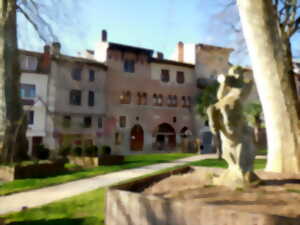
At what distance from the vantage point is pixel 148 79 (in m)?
31.2

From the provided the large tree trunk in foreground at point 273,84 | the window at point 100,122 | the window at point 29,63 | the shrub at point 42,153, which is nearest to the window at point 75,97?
the window at point 100,122

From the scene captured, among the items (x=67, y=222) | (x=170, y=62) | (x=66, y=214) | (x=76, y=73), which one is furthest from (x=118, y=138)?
(x=67, y=222)

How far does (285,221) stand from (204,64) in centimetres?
3244

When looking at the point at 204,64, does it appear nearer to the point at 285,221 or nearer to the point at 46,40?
the point at 46,40

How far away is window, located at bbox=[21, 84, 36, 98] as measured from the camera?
24.9m

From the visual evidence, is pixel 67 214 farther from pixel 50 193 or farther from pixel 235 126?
pixel 235 126

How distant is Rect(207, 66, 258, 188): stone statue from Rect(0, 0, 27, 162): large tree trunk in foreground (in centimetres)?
876

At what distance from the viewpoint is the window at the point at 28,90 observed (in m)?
24.9

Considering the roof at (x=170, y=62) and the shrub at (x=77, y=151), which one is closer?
the shrub at (x=77, y=151)

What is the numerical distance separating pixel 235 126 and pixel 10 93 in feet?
32.8

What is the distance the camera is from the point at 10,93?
1184 cm

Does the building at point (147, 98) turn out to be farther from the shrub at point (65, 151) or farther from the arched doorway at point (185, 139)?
the shrub at point (65, 151)

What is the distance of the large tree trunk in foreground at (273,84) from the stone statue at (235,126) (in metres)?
3.18

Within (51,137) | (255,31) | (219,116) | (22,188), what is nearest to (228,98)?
(219,116)
